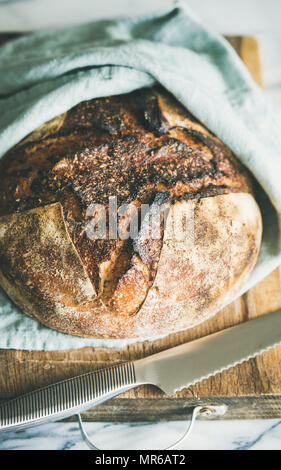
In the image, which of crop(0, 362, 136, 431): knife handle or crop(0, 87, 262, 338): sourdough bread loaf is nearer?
crop(0, 87, 262, 338): sourdough bread loaf

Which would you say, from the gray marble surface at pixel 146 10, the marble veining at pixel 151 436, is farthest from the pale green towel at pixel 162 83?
the marble veining at pixel 151 436

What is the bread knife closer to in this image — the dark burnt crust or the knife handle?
the knife handle

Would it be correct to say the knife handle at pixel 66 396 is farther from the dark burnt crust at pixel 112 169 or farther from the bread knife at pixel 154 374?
the dark burnt crust at pixel 112 169

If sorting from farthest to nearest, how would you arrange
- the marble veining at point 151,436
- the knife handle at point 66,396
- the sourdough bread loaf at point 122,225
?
1. the marble veining at point 151,436
2. the knife handle at point 66,396
3. the sourdough bread loaf at point 122,225

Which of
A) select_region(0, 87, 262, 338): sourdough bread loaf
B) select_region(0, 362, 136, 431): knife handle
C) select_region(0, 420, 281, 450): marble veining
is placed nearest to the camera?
select_region(0, 87, 262, 338): sourdough bread loaf

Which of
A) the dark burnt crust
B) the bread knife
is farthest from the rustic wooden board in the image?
the dark burnt crust
